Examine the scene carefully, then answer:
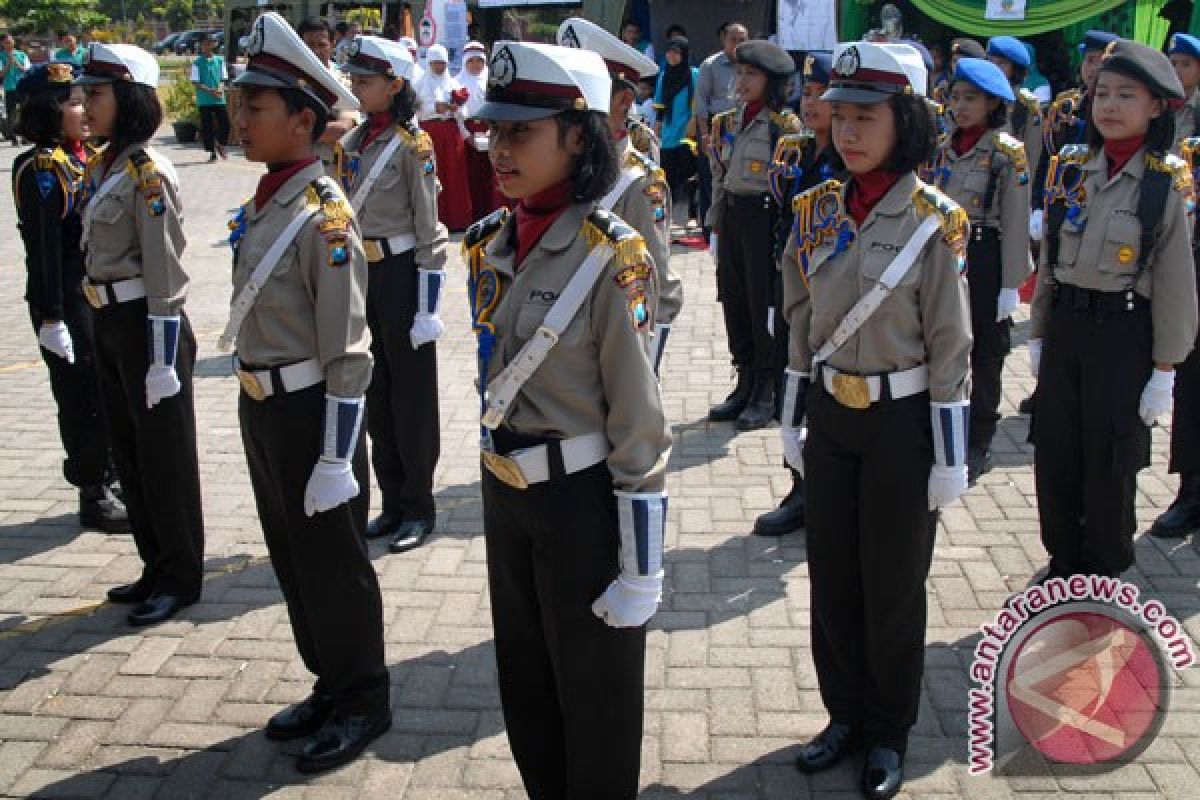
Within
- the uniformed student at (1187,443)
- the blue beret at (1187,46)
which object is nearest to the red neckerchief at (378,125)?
the uniformed student at (1187,443)

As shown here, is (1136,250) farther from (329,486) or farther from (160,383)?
(160,383)

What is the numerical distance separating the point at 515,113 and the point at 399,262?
2889 mm

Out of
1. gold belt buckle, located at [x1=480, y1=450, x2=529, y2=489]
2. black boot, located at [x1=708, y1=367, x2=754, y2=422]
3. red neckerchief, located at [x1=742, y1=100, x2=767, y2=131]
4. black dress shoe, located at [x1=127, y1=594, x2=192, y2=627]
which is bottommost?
black dress shoe, located at [x1=127, y1=594, x2=192, y2=627]

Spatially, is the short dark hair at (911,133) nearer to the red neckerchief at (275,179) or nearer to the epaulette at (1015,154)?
the red neckerchief at (275,179)

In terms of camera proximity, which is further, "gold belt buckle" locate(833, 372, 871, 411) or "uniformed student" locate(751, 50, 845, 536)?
"uniformed student" locate(751, 50, 845, 536)

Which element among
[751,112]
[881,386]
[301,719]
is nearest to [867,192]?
[881,386]

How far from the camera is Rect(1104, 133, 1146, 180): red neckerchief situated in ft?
14.4

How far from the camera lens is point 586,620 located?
2873mm

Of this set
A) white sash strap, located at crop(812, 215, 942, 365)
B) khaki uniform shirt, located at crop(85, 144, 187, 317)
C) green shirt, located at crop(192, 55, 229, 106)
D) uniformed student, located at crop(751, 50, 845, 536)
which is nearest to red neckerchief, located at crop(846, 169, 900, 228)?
white sash strap, located at crop(812, 215, 942, 365)

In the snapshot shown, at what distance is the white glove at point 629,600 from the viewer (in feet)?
9.15

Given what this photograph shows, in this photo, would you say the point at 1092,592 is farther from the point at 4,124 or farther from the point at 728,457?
the point at 4,124

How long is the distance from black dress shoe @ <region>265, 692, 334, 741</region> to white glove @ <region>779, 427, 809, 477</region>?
187 cm

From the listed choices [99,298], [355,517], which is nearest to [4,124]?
[99,298]

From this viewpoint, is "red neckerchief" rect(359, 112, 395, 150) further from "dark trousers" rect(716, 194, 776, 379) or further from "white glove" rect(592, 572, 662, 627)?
"white glove" rect(592, 572, 662, 627)
